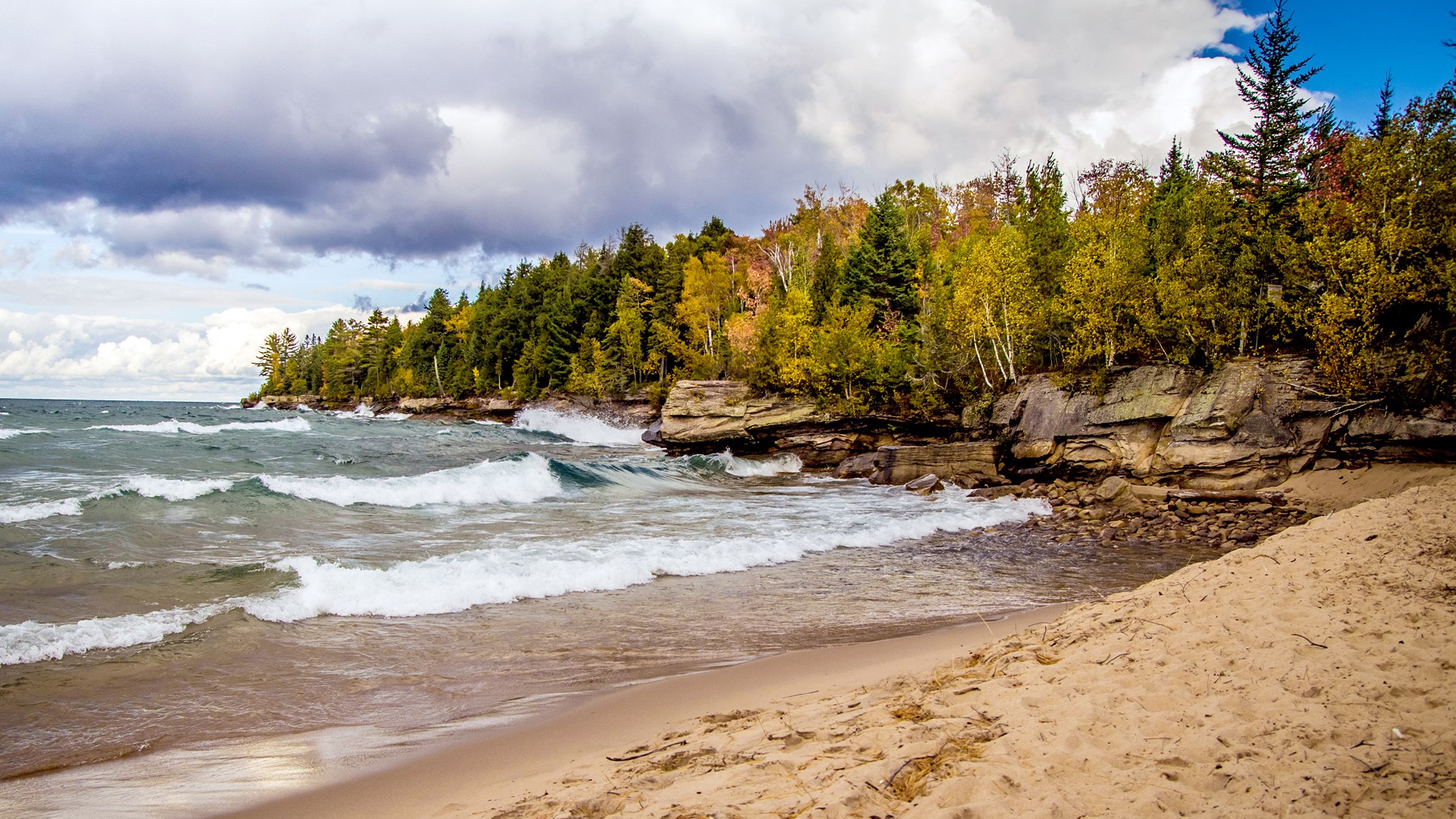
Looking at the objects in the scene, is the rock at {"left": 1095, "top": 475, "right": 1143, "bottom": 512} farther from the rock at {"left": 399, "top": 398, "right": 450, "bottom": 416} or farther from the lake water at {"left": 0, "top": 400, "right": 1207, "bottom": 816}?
the rock at {"left": 399, "top": 398, "right": 450, "bottom": 416}

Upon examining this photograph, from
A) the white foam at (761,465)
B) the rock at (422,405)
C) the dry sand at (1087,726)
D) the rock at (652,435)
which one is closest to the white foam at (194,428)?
the rock at (422,405)

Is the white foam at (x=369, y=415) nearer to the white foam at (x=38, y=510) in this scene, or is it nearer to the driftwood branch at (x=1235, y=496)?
the white foam at (x=38, y=510)

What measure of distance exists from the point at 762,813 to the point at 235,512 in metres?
16.6

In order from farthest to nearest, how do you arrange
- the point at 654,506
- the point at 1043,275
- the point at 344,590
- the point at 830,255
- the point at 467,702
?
the point at 830,255 < the point at 1043,275 < the point at 654,506 < the point at 344,590 < the point at 467,702

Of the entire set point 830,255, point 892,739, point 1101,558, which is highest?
point 830,255

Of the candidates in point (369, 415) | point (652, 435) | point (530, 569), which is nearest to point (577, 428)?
point (652, 435)

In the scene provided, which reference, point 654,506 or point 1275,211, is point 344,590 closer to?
point 654,506

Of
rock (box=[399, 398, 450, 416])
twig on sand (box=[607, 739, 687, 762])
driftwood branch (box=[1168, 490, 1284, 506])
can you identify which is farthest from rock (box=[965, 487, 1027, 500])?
rock (box=[399, 398, 450, 416])

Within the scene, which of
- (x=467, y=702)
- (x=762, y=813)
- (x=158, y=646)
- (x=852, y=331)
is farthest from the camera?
(x=852, y=331)

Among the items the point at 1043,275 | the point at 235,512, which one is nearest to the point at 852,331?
the point at 1043,275

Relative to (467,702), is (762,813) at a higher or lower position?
higher

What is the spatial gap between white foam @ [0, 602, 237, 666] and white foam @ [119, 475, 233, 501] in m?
9.56

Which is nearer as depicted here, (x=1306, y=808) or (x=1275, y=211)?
(x=1306, y=808)

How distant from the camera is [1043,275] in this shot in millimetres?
32312
